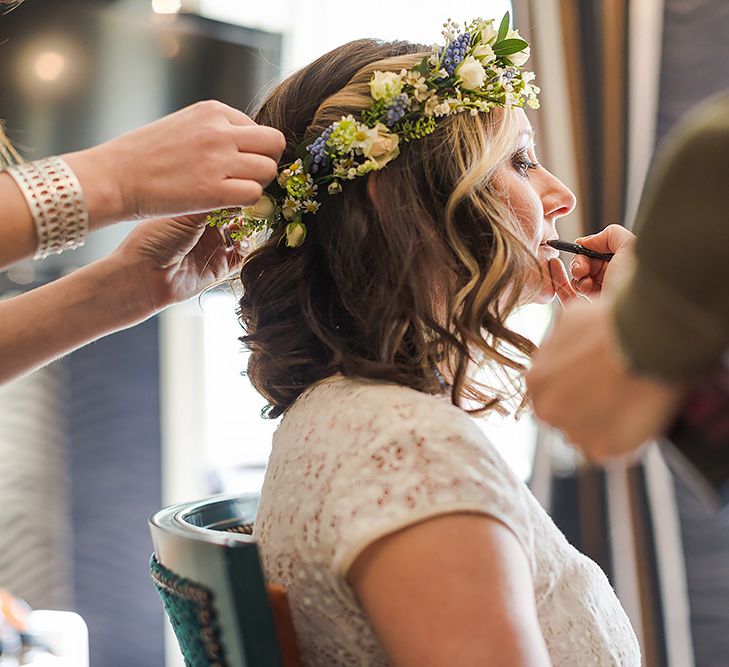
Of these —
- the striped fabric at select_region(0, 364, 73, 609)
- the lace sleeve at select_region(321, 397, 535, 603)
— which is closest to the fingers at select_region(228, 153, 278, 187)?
the lace sleeve at select_region(321, 397, 535, 603)

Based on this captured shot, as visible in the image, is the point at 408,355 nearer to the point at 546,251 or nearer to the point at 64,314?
the point at 546,251

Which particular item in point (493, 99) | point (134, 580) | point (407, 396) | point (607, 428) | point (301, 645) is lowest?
point (134, 580)

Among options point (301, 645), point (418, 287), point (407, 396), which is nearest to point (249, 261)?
point (418, 287)

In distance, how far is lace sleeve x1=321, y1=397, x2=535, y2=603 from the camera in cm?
80

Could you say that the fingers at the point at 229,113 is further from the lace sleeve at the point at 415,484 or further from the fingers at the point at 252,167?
the lace sleeve at the point at 415,484

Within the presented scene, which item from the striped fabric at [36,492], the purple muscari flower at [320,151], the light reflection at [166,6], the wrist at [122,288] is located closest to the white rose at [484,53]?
the purple muscari flower at [320,151]

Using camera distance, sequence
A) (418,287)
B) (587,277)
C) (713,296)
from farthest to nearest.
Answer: (587,277) < (418,287) < (713,296)

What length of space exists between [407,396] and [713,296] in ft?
1.65

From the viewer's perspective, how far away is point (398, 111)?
1111 mm

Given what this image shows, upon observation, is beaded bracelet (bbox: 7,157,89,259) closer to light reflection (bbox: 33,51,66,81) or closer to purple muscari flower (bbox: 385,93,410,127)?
purple muscari flower (bbox: 385,93,410,127)

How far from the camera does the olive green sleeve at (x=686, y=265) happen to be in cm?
45

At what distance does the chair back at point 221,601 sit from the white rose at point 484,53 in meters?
0.71

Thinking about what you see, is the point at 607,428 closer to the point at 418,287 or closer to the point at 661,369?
the point at 661,369

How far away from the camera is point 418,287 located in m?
1.10
